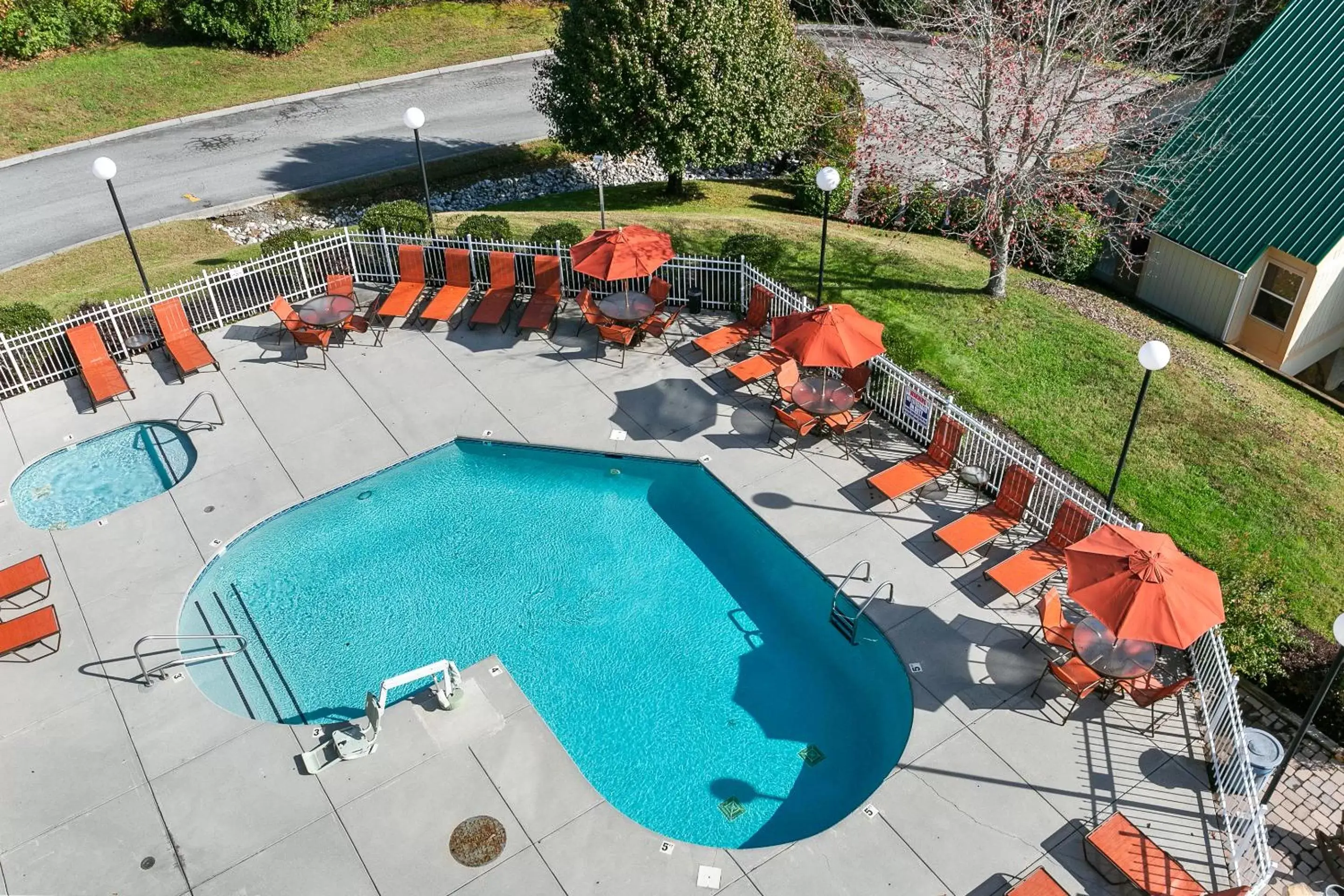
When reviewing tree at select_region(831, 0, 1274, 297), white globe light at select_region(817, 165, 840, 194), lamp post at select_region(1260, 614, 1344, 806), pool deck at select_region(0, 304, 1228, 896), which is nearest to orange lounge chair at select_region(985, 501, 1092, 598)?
pool deck at select_region(0, 304, 1228, 896)

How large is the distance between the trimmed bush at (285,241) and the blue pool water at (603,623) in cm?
708

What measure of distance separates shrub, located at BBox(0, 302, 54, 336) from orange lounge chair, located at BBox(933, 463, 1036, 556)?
56.2 ft

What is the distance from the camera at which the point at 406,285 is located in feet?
71.9

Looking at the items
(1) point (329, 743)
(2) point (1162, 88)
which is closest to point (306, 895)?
(1) point (329, 743)

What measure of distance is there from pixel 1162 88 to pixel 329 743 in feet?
83.9

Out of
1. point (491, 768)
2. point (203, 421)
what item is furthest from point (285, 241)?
point (491, 768)

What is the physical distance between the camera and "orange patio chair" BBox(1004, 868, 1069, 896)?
11.2 meters

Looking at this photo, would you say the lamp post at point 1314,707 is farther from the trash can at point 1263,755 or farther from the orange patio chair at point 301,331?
the orange patio chair at point 301,331

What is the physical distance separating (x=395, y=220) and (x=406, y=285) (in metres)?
2.17

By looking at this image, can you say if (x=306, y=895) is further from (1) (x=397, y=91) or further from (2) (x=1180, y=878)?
(1) (x=397, y=91)

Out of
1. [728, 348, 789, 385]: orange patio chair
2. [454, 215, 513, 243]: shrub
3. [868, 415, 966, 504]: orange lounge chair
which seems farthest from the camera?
[454, 215, 513, 243]: shrub

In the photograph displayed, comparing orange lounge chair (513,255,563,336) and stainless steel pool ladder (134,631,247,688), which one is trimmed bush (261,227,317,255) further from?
stainless steel pool ladder (134,631,247,688)

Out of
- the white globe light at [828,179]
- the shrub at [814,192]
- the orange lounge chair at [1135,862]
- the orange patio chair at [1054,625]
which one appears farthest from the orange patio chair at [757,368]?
the orange lounge chair at [1135,862]

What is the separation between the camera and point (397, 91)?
3550cm
